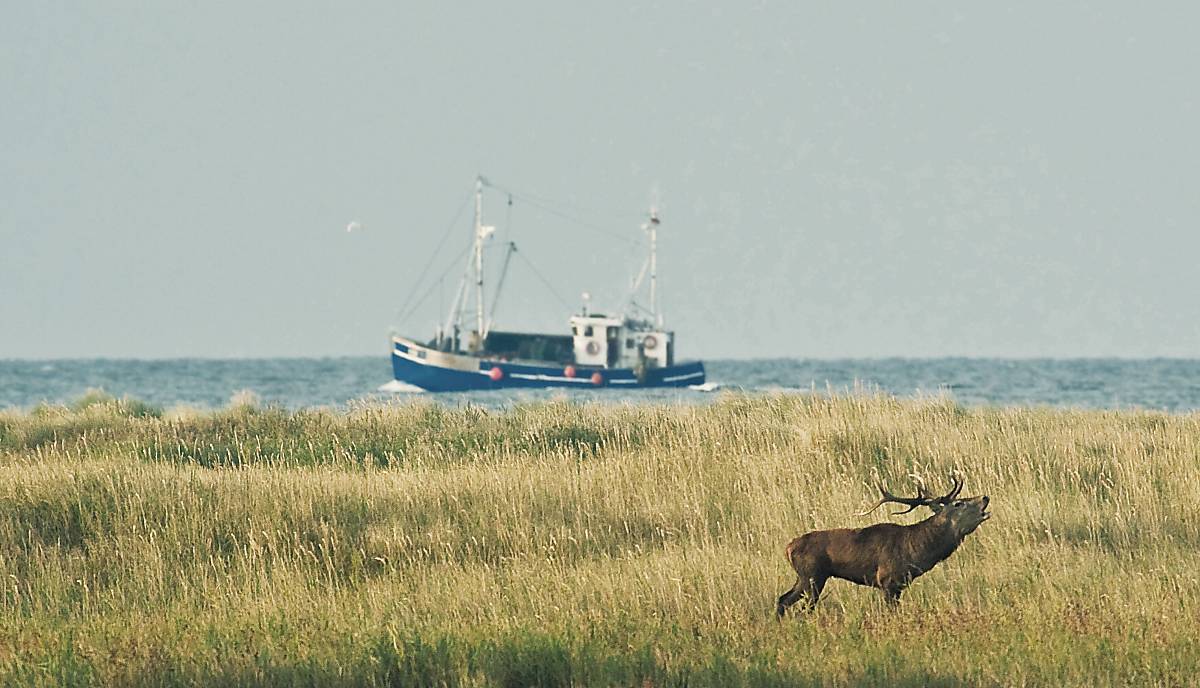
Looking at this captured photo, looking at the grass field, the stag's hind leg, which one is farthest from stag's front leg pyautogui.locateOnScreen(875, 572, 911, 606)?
the stag's hind leg

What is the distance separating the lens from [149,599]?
33.9ft

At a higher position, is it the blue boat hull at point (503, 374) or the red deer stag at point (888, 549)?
the blue boat hull at point (503, 374)

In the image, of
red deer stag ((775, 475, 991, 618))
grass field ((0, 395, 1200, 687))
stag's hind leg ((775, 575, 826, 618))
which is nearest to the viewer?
grass field ((0, 395, 1200, 687))

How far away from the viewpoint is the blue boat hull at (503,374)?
A: 2874 inches

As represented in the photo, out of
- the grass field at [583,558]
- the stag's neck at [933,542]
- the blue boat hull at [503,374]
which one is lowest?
the grass field at [583,558]

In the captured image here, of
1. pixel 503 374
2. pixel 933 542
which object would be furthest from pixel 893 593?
pixel 503 374

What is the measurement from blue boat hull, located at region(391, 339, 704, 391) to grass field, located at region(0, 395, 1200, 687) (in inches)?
2088

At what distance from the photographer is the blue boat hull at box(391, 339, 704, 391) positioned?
7300cm

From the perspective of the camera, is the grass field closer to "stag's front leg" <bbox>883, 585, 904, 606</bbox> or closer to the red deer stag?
"stag's front leg" <bbox>883, 585, 904, 606</bbox>

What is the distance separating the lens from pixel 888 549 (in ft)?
26.8

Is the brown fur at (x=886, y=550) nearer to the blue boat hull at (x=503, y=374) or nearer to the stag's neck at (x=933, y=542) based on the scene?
the stag's neck at (x=933, y=542)

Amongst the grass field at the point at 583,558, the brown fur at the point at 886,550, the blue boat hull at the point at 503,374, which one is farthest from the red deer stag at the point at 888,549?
the blue boat hull at the point at 503,374

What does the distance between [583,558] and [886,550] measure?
12.4 feet

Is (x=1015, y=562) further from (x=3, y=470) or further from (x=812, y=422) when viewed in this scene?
(x=3, y=470)
